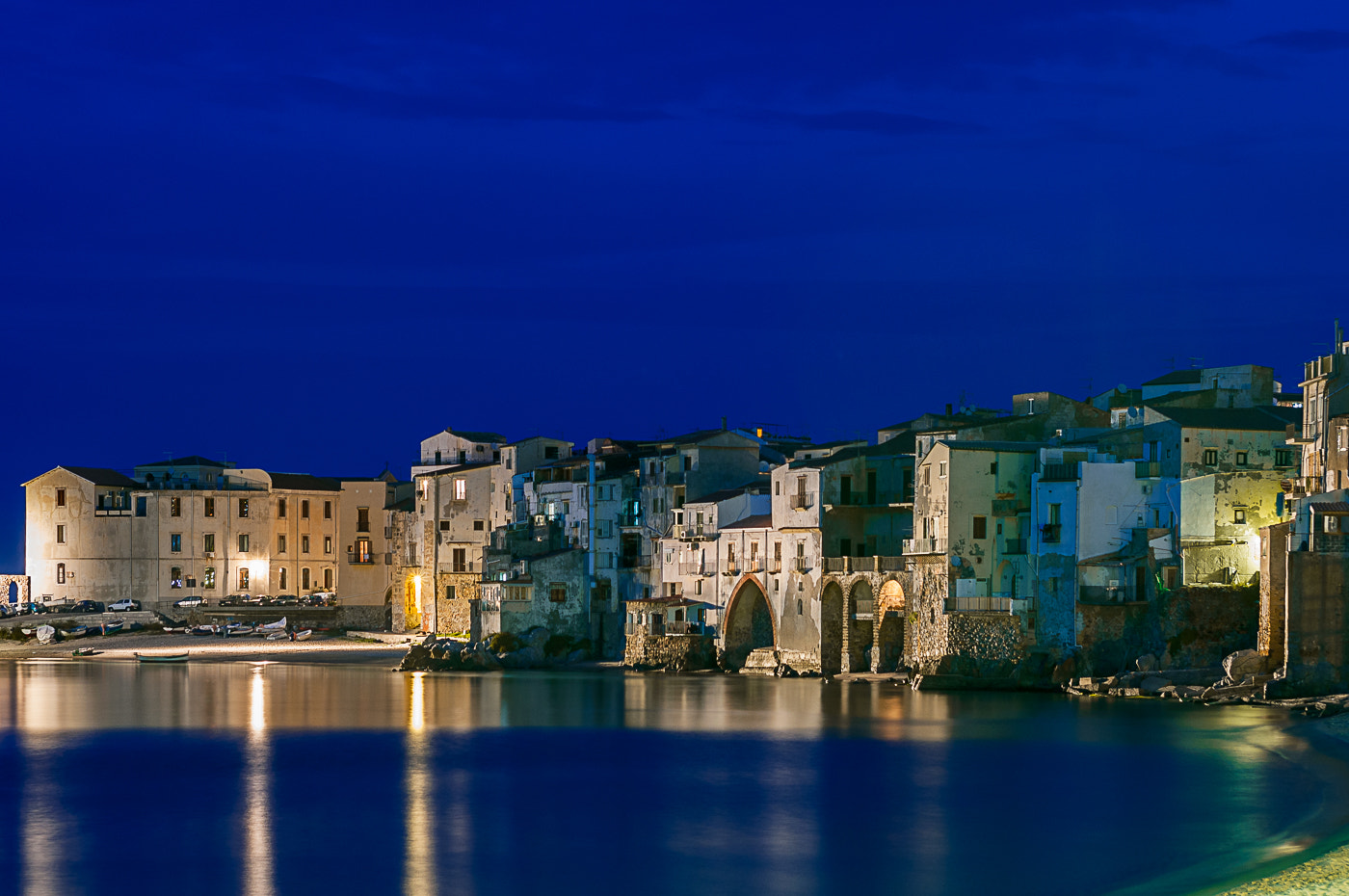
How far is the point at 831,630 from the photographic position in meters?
66.8

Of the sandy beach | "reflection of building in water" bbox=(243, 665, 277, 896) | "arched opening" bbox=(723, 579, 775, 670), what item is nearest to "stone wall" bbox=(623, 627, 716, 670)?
"arched opening" bbox=(723, 579, 775, 670)

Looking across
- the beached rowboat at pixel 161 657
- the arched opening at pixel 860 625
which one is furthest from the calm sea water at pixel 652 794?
the beached rowboat at pixel 161 657

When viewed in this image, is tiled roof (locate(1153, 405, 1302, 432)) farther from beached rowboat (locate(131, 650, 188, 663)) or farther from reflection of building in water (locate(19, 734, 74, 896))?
beached rowboat (locate(131, 650, 188, 663))

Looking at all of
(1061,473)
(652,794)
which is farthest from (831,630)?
(652,794)

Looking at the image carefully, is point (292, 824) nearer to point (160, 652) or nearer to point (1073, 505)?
point (1073, 505)

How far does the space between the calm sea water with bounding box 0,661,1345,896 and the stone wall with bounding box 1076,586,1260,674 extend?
3812mm

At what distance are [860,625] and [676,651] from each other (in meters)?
9.71

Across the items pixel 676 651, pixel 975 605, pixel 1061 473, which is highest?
pixel 1061 473

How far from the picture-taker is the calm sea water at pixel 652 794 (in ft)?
102

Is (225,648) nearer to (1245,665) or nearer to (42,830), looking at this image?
(42,830)

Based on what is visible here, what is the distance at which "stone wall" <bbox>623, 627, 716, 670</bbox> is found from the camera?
72.8 m

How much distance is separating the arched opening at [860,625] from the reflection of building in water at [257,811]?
74.8 ft

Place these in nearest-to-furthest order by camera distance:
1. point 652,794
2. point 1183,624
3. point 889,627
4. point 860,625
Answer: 1. point 652,794
2. point 1183,624
3. point 889,627
4. point 860,625

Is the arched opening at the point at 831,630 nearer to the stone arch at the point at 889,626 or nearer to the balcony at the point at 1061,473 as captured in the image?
the stone arch at the point at 889,626
